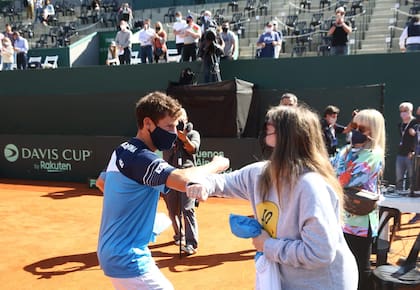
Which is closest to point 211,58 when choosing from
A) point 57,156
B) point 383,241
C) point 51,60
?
point 57,156

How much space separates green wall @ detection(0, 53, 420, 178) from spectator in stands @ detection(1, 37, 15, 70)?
888 mm

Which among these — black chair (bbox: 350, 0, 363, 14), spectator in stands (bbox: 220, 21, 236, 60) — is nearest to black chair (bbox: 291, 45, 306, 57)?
black chair (bbox: 350, 0, 363, 14)

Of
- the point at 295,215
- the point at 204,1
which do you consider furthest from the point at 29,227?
the point at 204,1

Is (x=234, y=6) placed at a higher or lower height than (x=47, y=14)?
higher

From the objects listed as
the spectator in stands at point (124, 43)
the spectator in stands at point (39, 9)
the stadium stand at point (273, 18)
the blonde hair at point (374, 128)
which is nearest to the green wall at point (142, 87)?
the spectator in stands at point (124, 43)

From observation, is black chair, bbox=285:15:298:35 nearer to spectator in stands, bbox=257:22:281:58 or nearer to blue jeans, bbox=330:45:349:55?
spectator in stands, bbox=257:22:281:58

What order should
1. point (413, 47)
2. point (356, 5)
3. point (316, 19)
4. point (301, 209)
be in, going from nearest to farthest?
point (301, 209), point (413, 47), point (356, 5), point (316, 19)

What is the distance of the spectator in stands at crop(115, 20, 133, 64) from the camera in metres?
16.9

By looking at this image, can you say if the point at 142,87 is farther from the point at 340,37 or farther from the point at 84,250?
the point at 84,250

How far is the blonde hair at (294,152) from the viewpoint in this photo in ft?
7.66

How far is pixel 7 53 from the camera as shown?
1777 cm

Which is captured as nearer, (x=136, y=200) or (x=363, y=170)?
(x=136, y=200)

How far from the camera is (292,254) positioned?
2.29 m

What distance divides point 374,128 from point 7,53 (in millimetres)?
16383
